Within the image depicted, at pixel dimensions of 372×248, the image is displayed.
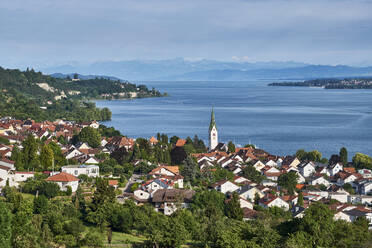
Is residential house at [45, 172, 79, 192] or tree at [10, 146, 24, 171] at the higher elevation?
tree at [10, 146, 24, 171]

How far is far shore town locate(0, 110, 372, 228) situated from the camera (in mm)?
23438

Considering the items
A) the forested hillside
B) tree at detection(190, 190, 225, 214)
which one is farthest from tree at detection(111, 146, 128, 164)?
the forested hillside

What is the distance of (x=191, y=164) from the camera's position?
93.1 ft

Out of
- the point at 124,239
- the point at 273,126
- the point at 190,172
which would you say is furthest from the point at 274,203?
the point at 273,126

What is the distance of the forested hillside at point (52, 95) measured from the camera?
61500mm

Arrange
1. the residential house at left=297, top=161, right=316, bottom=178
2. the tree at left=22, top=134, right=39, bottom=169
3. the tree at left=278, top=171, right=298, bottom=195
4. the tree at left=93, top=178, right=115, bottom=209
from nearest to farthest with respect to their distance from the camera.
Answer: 1. the tree at left=93, top=178, right=115, bottom=209
2. the tree at left=22, top=134, right=39, bottom=169
3. the tree at left=278, top=171, right=298, bottom=195
4. the residential house at left=297, top=161, right=316, bottom=178

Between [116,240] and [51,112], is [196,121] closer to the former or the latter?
[51,112]

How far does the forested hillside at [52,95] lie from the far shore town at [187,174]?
67.9 ft

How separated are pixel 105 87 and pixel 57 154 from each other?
101218 mm

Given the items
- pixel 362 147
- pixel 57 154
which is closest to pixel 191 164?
pixel 57 154

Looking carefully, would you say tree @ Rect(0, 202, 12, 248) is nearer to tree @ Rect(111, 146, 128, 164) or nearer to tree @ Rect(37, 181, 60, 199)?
Result: tree @ Rect(37, 181, 60, 199)

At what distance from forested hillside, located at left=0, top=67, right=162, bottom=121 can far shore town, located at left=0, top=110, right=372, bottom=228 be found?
20.7 metres

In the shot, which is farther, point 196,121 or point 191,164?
point 196,121

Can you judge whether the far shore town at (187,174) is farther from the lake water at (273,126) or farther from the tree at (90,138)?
the lake water at (273,126)
